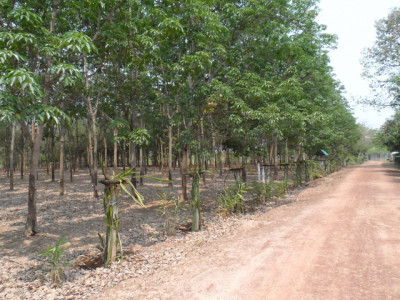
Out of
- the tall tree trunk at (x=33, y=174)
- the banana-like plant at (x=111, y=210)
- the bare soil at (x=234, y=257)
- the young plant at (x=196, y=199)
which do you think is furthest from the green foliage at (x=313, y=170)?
the tall tree trunk at (x=33, y=174)

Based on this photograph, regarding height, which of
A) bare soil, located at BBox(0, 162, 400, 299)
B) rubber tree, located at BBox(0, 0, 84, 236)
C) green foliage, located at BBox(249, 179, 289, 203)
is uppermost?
rubber tree, located at BBox(0, 0, 84, 236)

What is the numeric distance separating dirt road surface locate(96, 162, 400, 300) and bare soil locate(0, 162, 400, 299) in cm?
2

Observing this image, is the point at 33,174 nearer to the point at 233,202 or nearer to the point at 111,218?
the point at 111,218

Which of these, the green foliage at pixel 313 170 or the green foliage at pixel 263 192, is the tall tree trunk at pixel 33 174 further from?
the green foliage at pixel 313 170

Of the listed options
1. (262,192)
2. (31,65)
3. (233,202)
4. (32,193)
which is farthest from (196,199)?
(31,65)

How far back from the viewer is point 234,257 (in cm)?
557

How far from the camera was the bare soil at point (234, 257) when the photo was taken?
421 centimetres

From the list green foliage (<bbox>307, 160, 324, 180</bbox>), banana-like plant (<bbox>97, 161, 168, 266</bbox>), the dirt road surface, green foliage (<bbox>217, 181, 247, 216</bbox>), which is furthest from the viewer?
green foliage (<bbox>307, 160, 324, 180</bbox>)

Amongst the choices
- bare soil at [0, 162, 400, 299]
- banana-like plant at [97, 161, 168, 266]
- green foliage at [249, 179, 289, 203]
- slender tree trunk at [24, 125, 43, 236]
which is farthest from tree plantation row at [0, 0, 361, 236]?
green foliage at [249, 179, 289, 203]

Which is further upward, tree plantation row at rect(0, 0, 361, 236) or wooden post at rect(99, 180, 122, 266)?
tree plantation row at rect(0, 0, 361, 236)

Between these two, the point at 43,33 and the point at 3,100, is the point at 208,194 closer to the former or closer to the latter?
the point at 43,33

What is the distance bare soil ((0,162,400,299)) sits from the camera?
421 centimetres

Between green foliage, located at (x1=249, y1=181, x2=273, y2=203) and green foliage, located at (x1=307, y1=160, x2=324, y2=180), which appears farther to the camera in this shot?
green foliage, located at (x1=307, y1=160, x2=324, y2=180)

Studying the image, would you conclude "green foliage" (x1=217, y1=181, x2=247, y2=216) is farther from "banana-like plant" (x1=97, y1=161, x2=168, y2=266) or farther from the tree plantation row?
"banana-like plant" (x1=97, y1=161, x2=168, y2=266)
